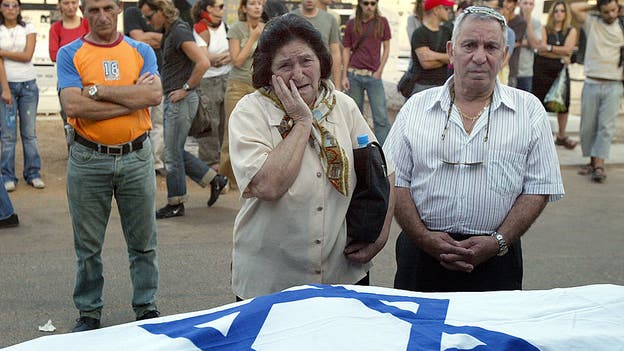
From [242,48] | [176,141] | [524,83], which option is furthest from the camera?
[524,83]

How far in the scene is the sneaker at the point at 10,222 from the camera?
795 centimetres

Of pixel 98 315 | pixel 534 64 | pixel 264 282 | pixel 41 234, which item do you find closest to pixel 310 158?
pixel 264 282

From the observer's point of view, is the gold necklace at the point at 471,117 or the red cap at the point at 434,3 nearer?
the gold necklace at the point at 471,117

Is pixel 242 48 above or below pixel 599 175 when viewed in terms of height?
above

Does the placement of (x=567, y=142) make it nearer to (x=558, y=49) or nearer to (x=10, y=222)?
(x=558, y=49)

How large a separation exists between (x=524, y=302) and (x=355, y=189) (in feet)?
3.03

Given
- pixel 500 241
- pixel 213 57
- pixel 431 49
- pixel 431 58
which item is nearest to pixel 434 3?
pixel 431 49

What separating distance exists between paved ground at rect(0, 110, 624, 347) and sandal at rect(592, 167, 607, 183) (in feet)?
1.58

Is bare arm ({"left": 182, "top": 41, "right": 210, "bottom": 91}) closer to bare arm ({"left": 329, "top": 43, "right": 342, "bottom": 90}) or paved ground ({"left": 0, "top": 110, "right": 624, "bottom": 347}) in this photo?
paved ground ({"left": 0, "top": 110, "right": 624, "bottom": 347})

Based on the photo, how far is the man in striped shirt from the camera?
4.06 meters

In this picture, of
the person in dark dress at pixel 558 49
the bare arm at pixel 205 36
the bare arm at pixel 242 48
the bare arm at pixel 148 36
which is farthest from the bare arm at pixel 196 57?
the person in dark dress at pixel 558 49

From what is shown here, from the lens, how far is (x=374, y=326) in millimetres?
2971

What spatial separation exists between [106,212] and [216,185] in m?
3.34

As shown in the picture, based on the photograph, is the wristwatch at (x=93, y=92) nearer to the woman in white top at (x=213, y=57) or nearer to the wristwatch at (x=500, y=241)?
the wristwatch at (x=500, y=241)
